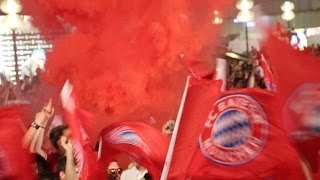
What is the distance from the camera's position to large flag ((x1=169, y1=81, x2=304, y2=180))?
170 centimetres

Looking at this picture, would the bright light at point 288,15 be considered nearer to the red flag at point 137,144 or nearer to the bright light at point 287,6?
the bright light at point 287,6

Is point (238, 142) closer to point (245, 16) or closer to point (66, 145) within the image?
point (66, 145)

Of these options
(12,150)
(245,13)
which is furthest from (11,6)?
(12,150)

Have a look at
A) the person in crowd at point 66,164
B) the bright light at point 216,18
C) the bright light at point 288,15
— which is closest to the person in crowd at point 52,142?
the person in crowd at point 66,164

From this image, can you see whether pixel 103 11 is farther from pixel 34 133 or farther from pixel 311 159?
pixel 311 159

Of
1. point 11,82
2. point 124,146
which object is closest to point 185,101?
point 124,146

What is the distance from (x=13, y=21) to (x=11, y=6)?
66mm

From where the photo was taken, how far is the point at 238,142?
5.64 feet

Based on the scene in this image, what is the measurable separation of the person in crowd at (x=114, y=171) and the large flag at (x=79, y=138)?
0.18 meters

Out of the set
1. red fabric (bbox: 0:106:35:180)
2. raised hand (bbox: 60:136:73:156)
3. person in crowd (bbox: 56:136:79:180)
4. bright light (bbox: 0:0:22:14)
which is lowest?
person in crowd (bbox: 56:136:79:180)

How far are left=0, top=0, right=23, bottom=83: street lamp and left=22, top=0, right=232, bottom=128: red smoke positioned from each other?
22 cm

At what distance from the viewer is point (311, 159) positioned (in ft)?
5.46

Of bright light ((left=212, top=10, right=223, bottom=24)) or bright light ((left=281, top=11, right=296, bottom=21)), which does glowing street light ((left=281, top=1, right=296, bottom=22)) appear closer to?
bright light ((left=281, top=11, right=296, bottom=21))

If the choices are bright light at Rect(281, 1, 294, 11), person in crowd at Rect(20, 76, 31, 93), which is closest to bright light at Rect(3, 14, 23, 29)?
person in crowd at Rect(20, 76, 31, 93)
